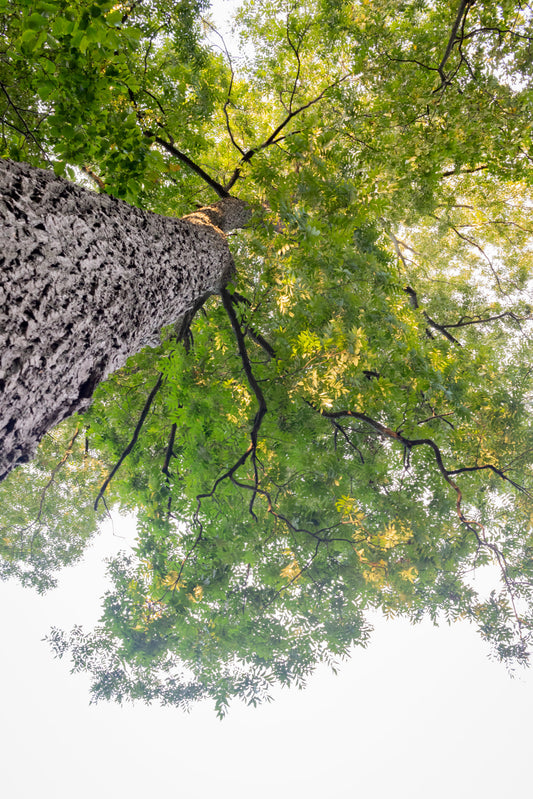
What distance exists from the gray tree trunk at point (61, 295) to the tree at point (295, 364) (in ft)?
1.91

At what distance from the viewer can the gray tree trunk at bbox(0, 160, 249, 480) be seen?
4.34 ft

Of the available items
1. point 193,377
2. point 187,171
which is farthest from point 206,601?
point 187,171

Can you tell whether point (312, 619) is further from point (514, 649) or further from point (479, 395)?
point (479, 395)

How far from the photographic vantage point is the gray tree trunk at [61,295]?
4.34ft

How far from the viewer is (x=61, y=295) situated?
1523 mm

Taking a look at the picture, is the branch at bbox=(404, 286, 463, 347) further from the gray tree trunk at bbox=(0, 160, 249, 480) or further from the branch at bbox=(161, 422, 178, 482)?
the gray tree trunk at bbox=(0, 160, 249, 480)

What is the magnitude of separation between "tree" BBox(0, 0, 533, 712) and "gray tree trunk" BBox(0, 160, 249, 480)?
583 mm

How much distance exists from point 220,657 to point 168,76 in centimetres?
888

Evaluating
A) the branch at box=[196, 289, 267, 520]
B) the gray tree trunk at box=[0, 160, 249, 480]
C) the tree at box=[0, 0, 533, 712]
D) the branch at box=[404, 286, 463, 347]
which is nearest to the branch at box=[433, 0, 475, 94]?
the tree at box=[0, 0, 533, 712]

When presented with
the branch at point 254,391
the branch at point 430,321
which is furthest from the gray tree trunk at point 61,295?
the branch at point 430,321

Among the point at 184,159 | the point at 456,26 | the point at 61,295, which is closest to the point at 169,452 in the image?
the point at 61,295

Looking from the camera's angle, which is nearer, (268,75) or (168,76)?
(168,76)

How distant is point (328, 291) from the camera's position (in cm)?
399

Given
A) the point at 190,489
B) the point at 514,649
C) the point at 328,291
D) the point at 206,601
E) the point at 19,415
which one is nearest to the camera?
the point at 19,415
